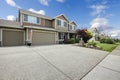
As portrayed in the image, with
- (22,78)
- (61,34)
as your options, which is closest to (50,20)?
(61,34)

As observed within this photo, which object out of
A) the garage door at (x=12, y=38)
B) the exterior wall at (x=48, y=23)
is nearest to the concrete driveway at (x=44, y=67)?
the garage door at (x=12, y=38)

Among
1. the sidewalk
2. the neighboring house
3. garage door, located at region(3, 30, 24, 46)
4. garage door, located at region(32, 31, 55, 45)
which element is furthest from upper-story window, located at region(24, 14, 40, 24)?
the sidewalk

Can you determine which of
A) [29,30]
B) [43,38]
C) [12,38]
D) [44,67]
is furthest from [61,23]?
[44,67]

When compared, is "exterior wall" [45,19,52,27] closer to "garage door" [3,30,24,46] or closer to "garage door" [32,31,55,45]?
"garage door" [32,31,55,45]

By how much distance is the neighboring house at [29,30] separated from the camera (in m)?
12.9

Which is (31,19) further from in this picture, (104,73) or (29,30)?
(104,73)

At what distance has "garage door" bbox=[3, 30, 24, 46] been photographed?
A: 501 inches

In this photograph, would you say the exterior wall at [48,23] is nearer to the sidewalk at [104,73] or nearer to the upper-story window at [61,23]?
the upper-story window at [61,23]

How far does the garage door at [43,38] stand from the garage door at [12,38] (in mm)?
2353

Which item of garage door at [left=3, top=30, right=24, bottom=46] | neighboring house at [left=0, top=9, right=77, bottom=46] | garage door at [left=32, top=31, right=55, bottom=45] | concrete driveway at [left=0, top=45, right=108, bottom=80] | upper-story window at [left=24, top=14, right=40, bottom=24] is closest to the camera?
concrete driveway at [left=0, top=45, right=108, bottom=80]

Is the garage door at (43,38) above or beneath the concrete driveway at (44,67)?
above

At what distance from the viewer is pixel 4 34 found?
41.4ft

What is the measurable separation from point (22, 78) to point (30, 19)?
611 inches

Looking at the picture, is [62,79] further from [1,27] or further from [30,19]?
[30,19]
